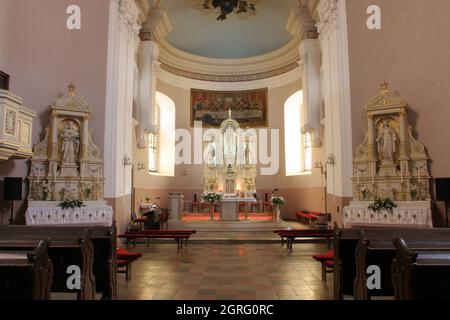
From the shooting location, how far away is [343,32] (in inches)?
412

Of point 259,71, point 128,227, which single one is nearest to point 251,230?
point 128,227

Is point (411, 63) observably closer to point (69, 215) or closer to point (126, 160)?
point (126, 160)

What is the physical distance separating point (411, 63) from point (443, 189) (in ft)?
11.9

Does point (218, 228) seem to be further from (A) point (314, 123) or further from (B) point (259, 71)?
(B) point (259, 71)

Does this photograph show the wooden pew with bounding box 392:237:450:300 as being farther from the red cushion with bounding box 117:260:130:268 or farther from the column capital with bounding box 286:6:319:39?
the column capital with bounding box 286:6:319:39

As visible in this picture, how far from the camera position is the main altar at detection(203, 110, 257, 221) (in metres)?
16.4

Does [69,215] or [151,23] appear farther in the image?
[151,23]

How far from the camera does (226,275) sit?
6133mm

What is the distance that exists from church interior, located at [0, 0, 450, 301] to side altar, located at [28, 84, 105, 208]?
4 cm

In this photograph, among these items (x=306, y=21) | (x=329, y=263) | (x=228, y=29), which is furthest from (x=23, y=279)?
(x=228, y=29)

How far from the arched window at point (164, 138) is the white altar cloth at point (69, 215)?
7412 mm

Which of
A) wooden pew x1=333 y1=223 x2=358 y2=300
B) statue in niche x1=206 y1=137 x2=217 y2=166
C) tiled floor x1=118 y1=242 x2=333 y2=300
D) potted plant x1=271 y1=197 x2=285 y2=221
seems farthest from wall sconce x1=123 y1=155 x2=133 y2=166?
wooden pew x1=333 y1=223 x2=358 y2=300

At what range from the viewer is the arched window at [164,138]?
658 inches

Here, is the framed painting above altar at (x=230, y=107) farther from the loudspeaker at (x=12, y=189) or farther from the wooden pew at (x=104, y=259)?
the wooden pew at (x=104, y=259)
